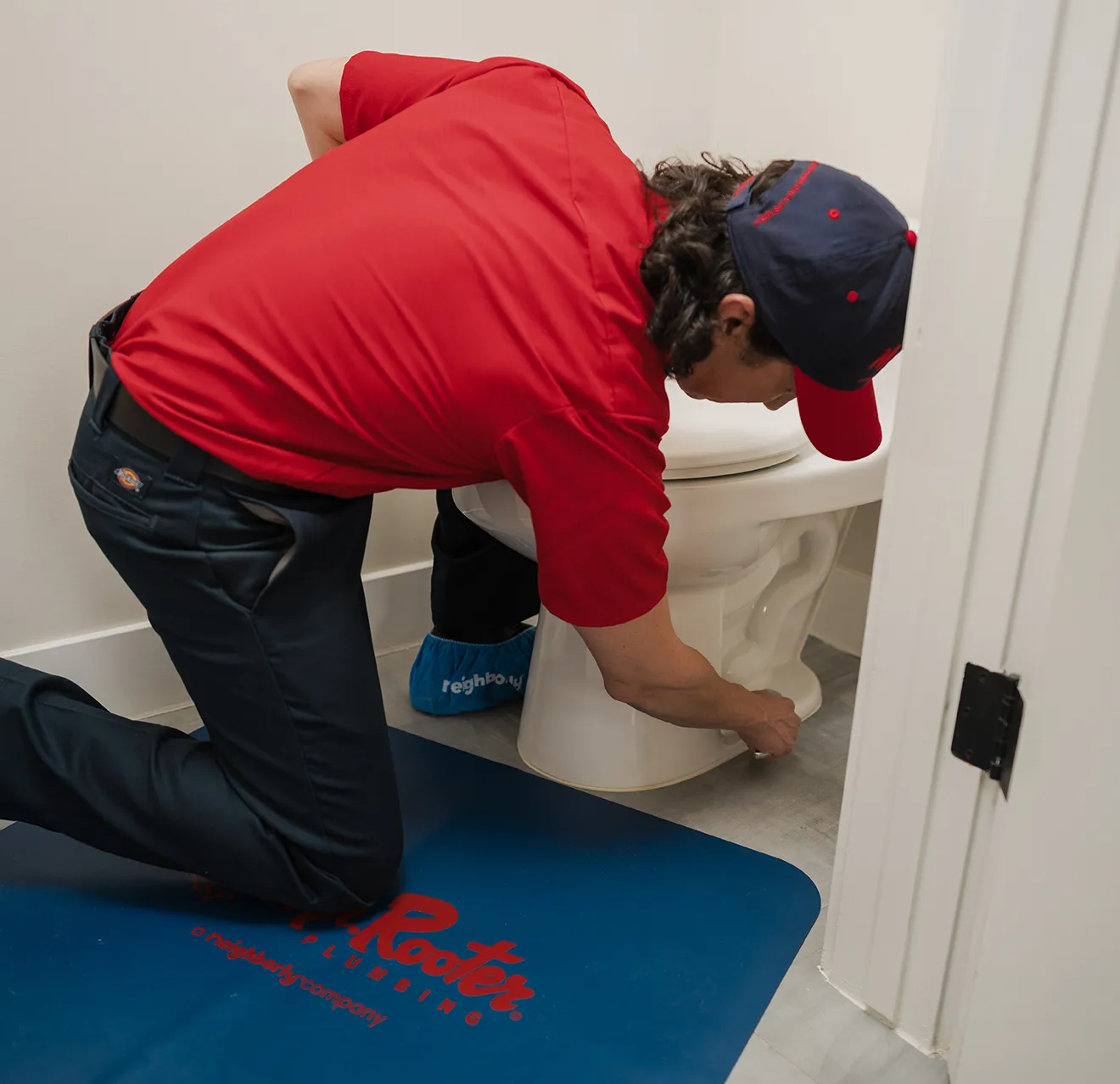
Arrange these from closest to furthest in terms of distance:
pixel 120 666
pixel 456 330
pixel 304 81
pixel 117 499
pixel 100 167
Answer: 1. pixel 456 330
2. pixel 117 499
3. pixel 304 81
4. pixel 100 167
5. pixel 120 666

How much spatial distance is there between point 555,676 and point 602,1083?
0.41 m

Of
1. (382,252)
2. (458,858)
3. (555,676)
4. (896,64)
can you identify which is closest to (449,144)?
(382,252)

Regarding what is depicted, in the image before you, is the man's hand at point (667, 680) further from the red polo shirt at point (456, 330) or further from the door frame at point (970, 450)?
the door frame at point (970, 450)

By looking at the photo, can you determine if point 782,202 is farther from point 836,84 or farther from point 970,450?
point 836,84

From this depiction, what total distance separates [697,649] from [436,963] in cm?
40

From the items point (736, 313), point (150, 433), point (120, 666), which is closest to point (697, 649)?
point (736, 313)

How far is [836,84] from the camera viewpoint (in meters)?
1.39

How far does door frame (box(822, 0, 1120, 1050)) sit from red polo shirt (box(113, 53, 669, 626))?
20cm

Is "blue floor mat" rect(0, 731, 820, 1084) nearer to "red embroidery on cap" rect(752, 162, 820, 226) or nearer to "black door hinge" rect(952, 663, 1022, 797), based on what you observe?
"black door hinge" rect(952, 663, 1022, 797)

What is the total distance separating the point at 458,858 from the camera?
1027 millimetres

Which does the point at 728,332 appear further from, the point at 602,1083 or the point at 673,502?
the point at 602,1083

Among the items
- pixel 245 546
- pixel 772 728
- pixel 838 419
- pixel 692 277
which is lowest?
pixel 772 728

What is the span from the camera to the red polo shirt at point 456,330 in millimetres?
737

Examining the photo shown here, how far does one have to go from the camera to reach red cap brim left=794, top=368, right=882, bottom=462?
2.64ft
